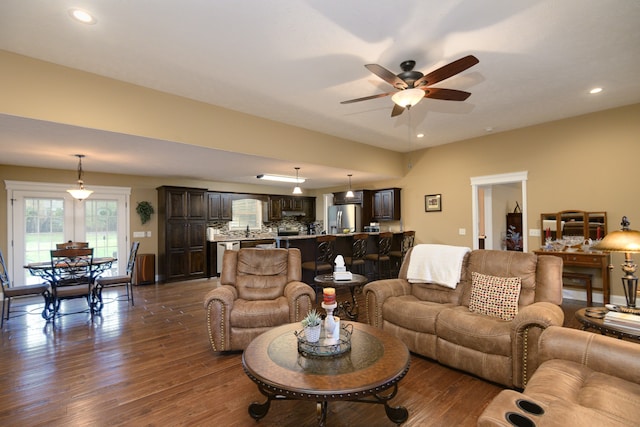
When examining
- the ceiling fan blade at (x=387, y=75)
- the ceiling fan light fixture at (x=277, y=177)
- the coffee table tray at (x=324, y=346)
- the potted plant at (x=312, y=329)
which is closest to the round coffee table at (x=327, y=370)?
the coffee table tray at (x=324, y=346)

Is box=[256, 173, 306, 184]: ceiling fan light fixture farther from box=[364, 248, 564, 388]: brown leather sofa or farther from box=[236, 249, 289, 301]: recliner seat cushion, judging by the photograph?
box=[364, 248, 564, 388]: brown leather sofa

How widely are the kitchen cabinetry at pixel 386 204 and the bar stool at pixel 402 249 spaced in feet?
1.82

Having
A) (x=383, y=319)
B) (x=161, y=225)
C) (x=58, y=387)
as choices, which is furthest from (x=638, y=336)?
(x=161, y=225)

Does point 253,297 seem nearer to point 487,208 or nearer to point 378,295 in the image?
point 378,295

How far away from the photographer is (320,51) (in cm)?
295

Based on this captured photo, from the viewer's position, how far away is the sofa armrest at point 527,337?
2.27 m

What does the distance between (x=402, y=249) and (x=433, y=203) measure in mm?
1245

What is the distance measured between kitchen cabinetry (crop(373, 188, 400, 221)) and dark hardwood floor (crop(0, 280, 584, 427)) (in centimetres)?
397

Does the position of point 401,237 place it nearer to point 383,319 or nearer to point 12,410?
point 383,319

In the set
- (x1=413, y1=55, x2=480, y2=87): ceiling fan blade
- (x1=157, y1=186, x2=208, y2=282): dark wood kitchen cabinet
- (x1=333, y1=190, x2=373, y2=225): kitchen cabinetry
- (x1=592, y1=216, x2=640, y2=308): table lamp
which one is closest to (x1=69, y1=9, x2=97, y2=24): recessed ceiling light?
(x1=413, y1=55, x2=480, y2=87): ceiling fan blade

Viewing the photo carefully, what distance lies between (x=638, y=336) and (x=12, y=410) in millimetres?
4409

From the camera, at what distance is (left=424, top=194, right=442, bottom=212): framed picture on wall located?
6.80 metres

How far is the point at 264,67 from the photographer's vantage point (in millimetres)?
3250

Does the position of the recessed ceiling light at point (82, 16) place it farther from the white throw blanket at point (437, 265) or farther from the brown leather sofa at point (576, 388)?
the white throw blanket at point (437, 265)
